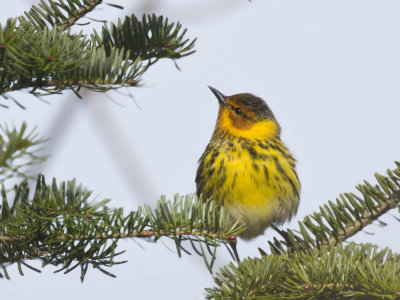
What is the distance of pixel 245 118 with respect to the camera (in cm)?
440

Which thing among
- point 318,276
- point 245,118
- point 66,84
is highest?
point 245,118

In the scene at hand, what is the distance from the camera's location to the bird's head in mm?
4297

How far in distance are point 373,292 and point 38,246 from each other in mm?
1179

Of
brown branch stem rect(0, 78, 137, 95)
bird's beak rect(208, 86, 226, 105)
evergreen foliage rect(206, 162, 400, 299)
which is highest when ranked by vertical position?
bird's beak rect(208, 86, 226, 105)

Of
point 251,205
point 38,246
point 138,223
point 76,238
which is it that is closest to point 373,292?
point 138,223

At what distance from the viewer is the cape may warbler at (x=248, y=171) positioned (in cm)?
372

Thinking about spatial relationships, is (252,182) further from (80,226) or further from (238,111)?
(80,226)

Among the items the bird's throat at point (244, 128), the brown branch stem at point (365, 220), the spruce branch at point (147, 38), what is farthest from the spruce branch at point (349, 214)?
the bird's throat at point (244, 128)

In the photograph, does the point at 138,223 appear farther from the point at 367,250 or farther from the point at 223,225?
the point at 367,250

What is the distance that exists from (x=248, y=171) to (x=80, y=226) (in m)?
2.13

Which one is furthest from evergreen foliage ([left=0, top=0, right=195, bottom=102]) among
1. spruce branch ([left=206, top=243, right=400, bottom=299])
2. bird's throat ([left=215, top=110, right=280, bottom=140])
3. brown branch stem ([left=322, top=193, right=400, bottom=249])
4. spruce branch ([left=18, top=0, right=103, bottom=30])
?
bird's throat ([left=215, top=110, right=280, bottom=140])

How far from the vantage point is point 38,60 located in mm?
1671

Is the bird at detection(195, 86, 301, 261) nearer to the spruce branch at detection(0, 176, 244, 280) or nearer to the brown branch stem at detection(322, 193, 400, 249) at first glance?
the brown branch stem at detection(322, 193, 400, 249)

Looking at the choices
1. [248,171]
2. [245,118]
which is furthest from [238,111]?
[248,171]
